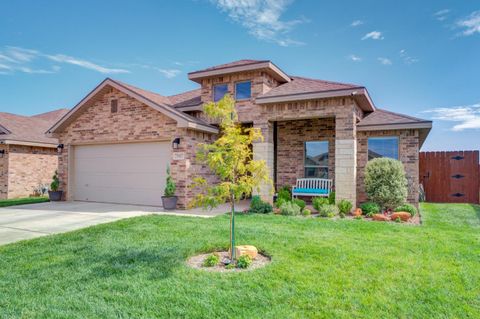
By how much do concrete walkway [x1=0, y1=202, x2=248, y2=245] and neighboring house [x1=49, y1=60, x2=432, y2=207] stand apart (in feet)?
5.02

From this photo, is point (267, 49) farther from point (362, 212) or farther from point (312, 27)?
point (362, 212)

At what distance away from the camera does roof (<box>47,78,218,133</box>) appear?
1076cm

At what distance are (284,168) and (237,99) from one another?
11.5ft

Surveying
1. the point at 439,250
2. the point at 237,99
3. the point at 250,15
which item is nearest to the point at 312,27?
the point at 250,15

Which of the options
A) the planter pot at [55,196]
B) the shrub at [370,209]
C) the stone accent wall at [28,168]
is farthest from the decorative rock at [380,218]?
the stone accent wall at [28,168]

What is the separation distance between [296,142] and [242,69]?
3.74m

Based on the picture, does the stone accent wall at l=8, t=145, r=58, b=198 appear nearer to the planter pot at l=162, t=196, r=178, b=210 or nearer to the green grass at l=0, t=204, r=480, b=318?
the planter pot at l=162, t=196, r=178, b=210

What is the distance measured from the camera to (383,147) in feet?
37.8

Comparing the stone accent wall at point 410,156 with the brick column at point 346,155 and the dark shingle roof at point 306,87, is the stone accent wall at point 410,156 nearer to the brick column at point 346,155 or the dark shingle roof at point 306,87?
the brick column at point 346,155

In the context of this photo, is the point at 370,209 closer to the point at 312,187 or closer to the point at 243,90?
the point at 312,187

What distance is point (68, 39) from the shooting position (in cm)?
1244

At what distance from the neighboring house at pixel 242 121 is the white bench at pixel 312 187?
1.40 ft

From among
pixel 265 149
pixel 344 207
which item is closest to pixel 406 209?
pixel 344 207

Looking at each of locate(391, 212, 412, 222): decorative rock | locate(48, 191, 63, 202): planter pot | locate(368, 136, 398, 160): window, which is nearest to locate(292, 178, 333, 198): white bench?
locate(368, 136, 398, 160): window
